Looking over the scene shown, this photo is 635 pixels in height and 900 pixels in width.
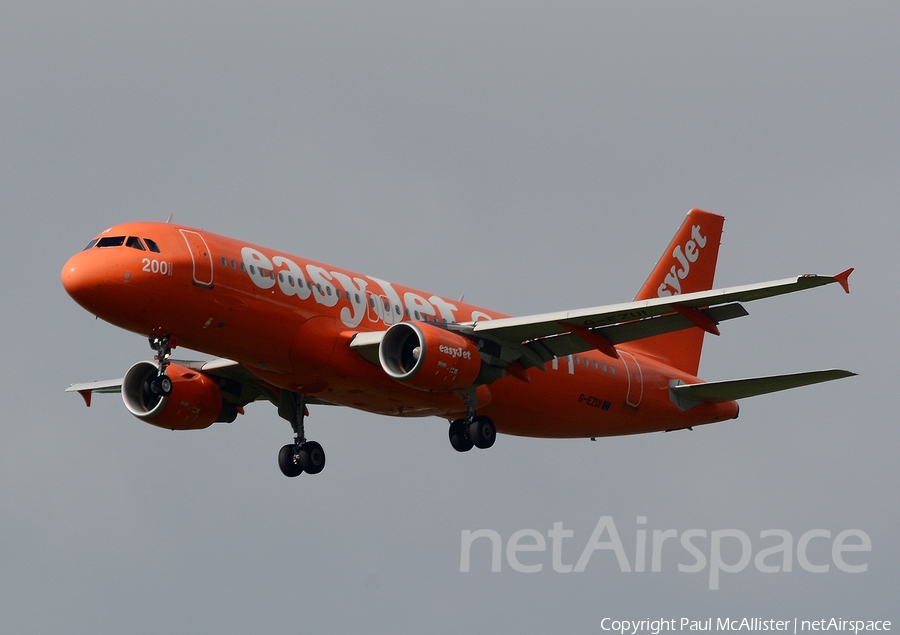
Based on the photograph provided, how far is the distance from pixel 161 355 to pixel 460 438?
9058 mm

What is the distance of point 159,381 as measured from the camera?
39.8 m

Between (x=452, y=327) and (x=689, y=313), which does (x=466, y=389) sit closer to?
(x=452, y=327)

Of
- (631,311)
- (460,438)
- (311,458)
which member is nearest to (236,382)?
(311,458)

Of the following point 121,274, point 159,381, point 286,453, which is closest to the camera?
point 121,274

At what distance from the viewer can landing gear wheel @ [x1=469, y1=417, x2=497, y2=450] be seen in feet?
140

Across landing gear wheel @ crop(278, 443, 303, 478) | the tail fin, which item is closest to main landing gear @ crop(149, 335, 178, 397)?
landing gear wheel @ crop(278, 443, 303, 478)

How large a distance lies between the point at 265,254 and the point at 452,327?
554 centimetres

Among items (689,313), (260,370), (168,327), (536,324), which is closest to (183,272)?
(168,327)

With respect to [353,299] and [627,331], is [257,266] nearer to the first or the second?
[353,299]

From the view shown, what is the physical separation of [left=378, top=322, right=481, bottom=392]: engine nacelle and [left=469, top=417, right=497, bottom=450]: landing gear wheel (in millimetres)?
2334

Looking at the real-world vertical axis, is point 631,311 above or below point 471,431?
above

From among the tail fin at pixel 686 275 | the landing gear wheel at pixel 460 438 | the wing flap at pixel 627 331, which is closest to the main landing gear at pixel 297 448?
the landing gear wheel at pixel 460 438

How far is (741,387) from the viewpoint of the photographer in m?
45.8

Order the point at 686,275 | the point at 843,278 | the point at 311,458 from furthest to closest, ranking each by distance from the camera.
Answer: the point at 686,275 → the point at 311,458 → the point at 843,278
